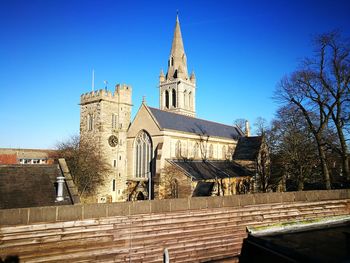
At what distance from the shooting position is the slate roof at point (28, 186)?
11.9 metres

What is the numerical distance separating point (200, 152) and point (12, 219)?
105 feet

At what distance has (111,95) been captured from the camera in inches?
1462

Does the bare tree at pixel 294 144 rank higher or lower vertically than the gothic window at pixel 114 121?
lower

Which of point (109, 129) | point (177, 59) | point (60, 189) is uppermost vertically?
point (177, 59)

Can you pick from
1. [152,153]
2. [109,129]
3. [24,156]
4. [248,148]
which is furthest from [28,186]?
[24,156]

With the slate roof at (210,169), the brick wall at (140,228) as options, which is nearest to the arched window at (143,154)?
the slate roof at (210,169)

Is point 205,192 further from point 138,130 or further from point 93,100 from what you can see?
point 93,100

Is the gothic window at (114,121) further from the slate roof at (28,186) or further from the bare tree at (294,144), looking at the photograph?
the slate roof at (28,186)

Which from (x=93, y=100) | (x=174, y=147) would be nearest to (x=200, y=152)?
(x=174, y=147)

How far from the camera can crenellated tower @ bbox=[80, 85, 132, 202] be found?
3547 cm

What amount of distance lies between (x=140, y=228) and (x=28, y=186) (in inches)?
231

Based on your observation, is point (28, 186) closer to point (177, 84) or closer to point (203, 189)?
point (203, 189)

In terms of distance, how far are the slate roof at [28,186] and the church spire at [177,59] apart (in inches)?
1749

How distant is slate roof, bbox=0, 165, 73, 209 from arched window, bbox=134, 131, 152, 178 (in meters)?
21.3
